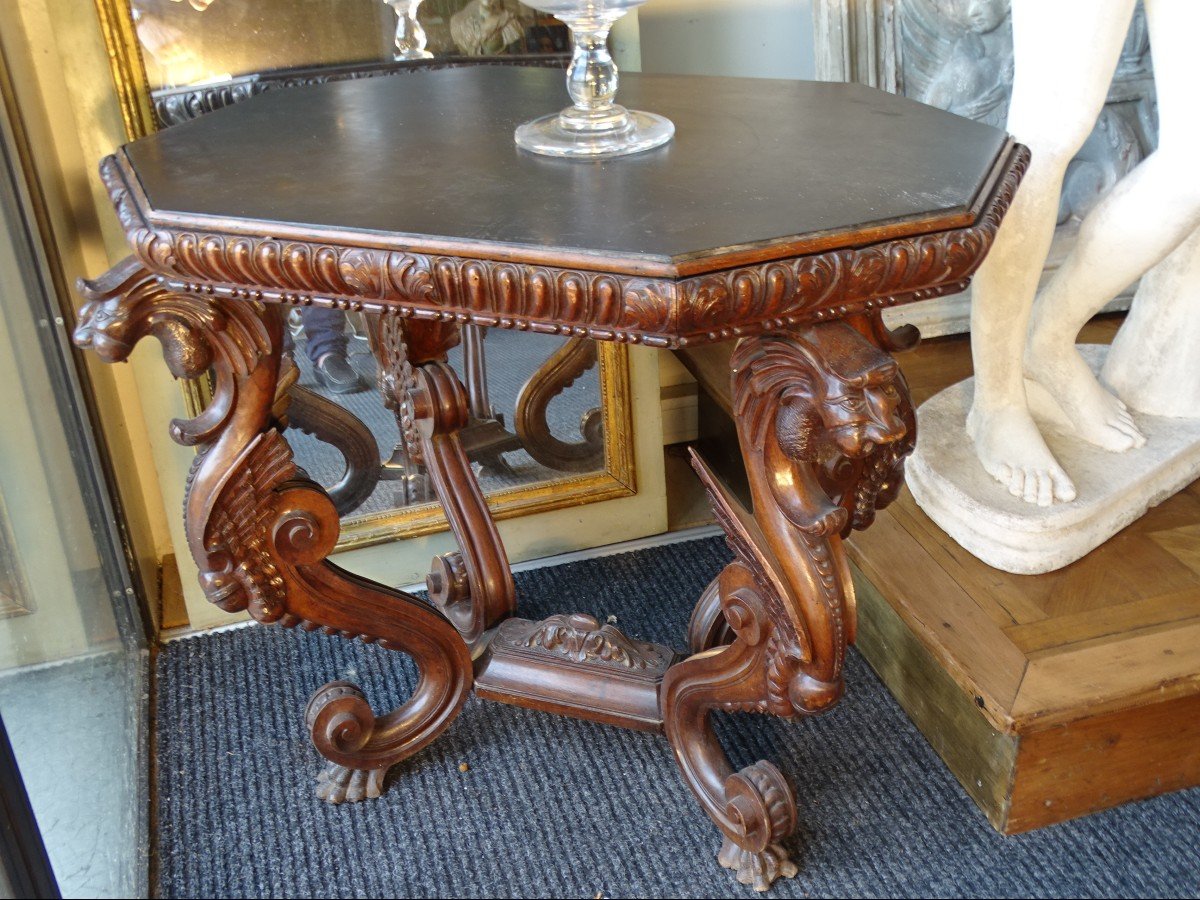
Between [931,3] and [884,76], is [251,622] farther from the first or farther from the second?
[931,3]

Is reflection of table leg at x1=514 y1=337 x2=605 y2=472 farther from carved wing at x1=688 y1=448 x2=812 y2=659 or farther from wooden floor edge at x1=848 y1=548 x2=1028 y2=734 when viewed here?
carved wing at x1=688 y1=448 x2=812 y2=659

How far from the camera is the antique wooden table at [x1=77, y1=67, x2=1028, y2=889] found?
2.78 ft

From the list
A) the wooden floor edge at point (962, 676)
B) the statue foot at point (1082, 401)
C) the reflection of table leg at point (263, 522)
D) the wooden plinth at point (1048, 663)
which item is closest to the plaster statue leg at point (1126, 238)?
the statue foot at point (1082, 401)

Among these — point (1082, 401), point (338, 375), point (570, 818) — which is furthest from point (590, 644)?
point (1082, 401)

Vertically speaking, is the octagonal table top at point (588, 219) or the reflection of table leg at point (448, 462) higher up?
the octagonal table top at point (588, 219)

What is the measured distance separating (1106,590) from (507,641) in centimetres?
73

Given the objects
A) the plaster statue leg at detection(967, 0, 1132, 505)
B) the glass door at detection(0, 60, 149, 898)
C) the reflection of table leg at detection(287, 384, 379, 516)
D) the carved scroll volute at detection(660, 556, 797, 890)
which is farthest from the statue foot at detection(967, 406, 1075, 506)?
the glass door at detection(0, 60, 149, 898)

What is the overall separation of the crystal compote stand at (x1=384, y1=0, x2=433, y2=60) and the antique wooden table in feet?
0.54

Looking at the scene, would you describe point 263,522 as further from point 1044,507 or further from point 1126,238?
point 1126,238

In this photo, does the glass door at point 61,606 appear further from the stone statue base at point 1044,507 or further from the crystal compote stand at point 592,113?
the stone statue base at point 1044,507

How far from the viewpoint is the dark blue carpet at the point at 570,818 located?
1.23m

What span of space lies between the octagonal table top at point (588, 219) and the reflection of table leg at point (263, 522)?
118mm

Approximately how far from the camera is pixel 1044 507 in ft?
4.61

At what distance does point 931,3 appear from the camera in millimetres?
1818
